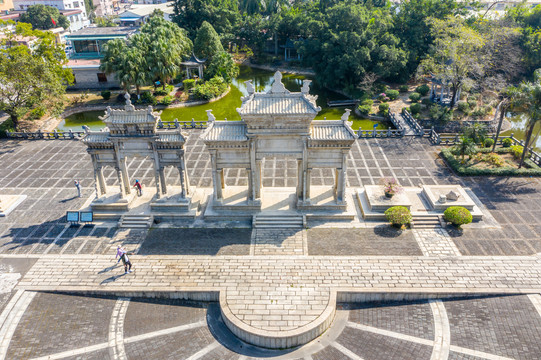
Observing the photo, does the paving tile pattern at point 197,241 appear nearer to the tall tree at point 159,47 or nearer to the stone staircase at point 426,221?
the stone staircase at point 426,221

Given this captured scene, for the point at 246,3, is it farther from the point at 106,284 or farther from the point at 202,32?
the point at 106,284

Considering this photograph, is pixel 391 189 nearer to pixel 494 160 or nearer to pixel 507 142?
pixel 494 160

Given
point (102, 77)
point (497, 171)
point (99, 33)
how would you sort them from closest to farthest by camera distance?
point (497, 171), point (102, 77), point (99, 33)

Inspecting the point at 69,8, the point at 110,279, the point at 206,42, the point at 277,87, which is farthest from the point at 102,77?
the point at 69,8

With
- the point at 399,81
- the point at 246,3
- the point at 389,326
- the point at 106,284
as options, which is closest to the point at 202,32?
the point at 246,3

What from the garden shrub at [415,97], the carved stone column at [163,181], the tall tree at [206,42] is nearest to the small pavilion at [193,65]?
the tall tree at [206,42]

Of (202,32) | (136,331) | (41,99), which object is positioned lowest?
(136,331)
